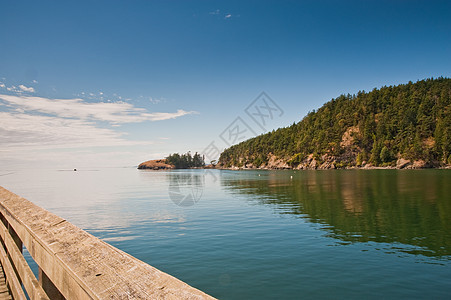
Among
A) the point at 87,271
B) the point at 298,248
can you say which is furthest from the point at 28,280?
the point at 298,248

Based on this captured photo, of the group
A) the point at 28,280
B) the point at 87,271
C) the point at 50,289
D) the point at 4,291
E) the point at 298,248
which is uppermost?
the point at 87,271

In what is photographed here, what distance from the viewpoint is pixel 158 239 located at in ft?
69.7

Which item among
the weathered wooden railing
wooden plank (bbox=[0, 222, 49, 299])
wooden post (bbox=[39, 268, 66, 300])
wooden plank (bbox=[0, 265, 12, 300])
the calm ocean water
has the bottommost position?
the calm ocean water

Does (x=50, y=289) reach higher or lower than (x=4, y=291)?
higher

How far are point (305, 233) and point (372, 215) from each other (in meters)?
10.4

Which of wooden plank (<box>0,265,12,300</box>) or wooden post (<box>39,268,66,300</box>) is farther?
wooden plank (<box>0,265,12,300</box>)

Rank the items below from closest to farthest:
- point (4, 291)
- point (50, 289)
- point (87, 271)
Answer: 1. point (87, 271)
2. point (50, 289)
3. point (4, 291)

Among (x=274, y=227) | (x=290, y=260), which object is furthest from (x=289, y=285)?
(x=274, y=227)

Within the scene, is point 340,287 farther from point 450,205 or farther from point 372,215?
point 450,205

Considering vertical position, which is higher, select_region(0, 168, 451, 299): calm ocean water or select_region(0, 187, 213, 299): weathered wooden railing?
select_region(0, 187, 213, 299): weathered wooden railing

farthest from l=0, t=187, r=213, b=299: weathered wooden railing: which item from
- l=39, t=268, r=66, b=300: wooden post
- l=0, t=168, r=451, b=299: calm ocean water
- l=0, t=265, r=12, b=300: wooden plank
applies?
l=0, t=168, r=451, b=299: calm ocean water

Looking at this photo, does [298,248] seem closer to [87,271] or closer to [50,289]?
[50,289]

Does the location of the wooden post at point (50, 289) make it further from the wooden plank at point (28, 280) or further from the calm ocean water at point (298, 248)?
the calm ocean water at point (298, 248)

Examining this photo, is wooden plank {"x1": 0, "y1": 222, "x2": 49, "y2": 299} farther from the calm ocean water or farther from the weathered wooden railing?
the calm ocean water
